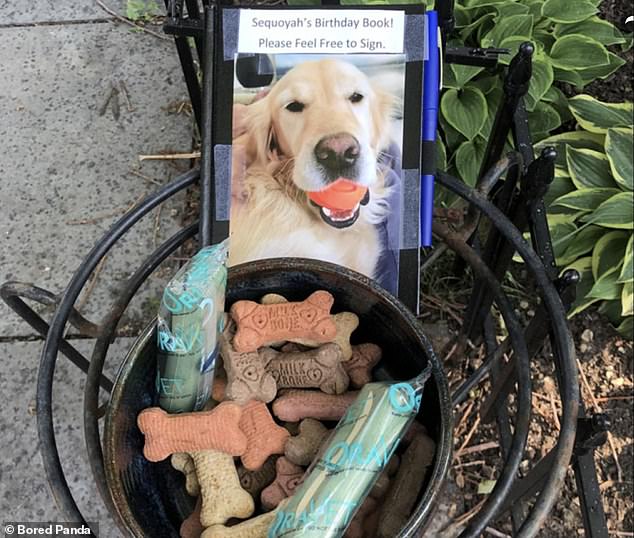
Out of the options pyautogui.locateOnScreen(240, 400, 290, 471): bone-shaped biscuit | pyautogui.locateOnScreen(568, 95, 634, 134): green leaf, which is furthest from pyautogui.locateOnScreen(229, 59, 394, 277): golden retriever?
pyautogui.locateOnScreen(568, 95, 634, 134): green leaf

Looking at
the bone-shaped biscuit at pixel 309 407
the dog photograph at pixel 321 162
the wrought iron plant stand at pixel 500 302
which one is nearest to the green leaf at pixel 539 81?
the wrought iron plant stand at pixel 500 302

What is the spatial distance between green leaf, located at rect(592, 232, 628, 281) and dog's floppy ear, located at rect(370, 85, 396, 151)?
630 mm

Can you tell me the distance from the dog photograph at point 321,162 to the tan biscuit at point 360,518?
0.32 metres

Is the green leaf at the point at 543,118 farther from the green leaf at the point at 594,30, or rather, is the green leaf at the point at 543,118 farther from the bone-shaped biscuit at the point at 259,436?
the bone-shaped biscuit at the point at 259,436

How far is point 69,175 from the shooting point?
163cm

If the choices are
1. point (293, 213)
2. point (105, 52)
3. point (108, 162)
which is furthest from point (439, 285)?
point (105, 52)

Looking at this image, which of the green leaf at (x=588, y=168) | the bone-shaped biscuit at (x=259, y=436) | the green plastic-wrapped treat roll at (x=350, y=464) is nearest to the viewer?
the green plastic-wrapped treat roll at (x=350, y=464)

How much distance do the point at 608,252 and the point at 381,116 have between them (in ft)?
2.18

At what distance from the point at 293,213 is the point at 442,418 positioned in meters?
0.40

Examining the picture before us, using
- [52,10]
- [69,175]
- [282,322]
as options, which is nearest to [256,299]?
[282,322]

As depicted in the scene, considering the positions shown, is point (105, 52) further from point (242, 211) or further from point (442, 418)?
point (442, 418)

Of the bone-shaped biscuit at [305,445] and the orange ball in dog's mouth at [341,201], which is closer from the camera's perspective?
the bone-shaped biscuit at [305,445]

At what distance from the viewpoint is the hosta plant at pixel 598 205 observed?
130cm

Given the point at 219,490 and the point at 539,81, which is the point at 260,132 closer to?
the point at 219,490
